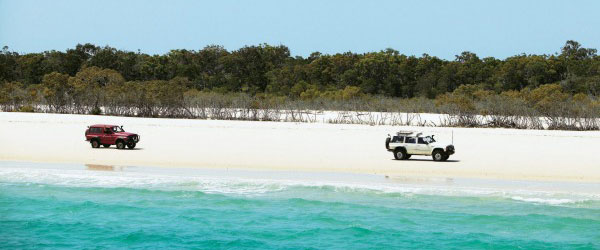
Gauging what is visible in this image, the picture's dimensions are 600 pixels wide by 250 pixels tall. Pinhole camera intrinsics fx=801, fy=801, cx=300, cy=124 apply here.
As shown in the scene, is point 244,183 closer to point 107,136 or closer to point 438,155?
point 438,155

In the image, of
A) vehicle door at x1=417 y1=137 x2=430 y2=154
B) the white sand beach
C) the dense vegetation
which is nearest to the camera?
the white sand beach

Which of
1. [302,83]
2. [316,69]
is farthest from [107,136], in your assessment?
[316,69]

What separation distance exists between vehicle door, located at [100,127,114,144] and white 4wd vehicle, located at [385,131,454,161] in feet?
33.8

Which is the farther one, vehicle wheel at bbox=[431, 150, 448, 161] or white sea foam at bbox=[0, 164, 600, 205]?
vehicle wheel at bbox=[431, 150, 448, 161]

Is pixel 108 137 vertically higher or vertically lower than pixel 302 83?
lower

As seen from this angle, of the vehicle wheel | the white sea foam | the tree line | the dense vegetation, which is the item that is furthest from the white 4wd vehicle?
the tree line

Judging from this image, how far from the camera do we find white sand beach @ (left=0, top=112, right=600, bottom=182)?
25.7 meters

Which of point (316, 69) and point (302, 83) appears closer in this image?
point (302, 83)

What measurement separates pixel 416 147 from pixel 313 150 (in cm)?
536

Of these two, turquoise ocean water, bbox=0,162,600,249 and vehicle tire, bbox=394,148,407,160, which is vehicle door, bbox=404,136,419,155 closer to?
vehicle tire, bbox=394,148,407,160

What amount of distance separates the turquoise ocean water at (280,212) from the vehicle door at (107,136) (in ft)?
15.2

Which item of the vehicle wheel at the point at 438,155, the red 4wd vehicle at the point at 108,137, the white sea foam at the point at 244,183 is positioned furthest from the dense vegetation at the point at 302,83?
the white sea foam at the point at 244,183

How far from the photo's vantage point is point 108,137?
29.6 metres

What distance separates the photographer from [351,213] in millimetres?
21109
